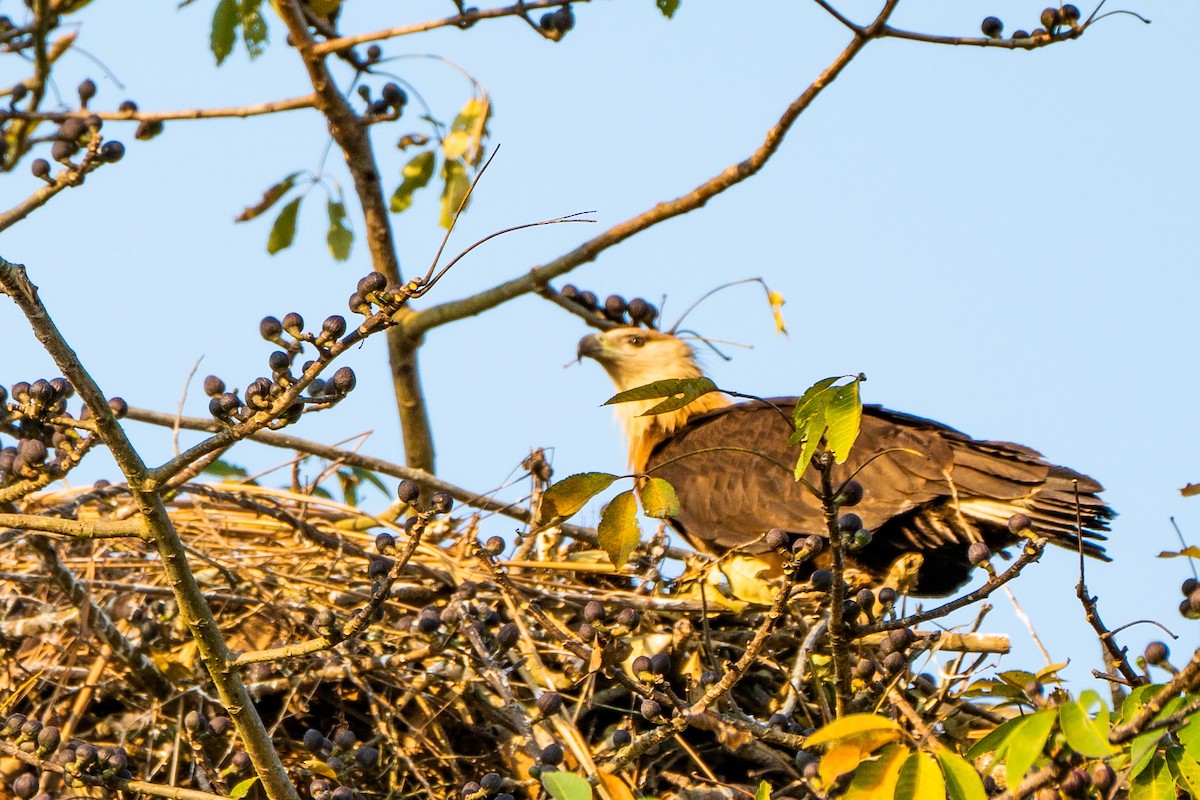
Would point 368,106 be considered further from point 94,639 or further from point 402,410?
point 94,639

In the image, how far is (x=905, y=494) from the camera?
577 centimetres

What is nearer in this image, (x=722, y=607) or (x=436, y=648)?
(x=436, y=648)

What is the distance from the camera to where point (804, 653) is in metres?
4.24

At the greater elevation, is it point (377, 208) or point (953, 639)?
point (377, 208)

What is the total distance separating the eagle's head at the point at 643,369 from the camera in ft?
24.9

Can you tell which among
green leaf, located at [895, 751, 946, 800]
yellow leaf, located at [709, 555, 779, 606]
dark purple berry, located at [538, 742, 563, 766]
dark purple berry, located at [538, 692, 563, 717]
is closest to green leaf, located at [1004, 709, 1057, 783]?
green leaf, located at [895, 751, 946, 800]

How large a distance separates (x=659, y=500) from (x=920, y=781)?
968 millimetres

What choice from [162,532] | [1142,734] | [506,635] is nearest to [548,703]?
[506,635]

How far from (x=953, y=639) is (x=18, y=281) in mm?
3462

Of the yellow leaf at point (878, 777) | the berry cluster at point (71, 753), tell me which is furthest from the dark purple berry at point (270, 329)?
the yellow leaf at point (878, 777)

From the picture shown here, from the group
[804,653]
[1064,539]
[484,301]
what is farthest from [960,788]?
[484,301]

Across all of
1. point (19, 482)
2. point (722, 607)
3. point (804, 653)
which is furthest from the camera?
point (722, 607)

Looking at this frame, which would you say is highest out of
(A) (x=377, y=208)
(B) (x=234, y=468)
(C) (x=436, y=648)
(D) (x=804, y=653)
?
(A) (x=377, y=208)

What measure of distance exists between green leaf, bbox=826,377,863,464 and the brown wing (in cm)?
262
